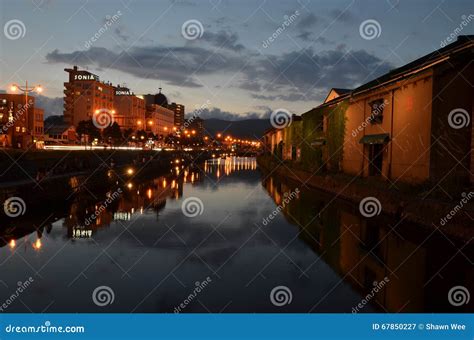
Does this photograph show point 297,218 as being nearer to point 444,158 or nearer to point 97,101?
point 444,158

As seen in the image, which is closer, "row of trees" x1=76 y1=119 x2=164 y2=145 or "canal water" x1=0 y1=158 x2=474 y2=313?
"canal water" x1=0 y1=158 x2=474 y2=313

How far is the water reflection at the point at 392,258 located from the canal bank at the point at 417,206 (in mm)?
385

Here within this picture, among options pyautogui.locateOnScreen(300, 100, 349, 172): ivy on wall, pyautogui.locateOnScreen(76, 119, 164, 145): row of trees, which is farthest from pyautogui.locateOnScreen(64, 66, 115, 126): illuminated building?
pyautogui.locateOnScreen(300, 100, 349, 172): ivy on wall

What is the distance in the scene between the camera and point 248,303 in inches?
335

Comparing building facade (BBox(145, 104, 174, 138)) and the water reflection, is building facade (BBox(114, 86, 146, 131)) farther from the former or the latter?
the water reflection

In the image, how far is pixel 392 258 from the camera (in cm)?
1181

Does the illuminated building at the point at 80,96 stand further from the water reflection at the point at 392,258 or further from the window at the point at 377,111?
the water reflection at the point at 392,258

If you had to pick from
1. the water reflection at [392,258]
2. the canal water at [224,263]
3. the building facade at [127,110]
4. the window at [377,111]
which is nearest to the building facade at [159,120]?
the building facade at [127,110]

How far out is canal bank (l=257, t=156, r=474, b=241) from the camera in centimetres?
1335

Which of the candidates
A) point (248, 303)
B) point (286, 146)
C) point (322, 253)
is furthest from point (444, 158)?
point (286, 146)

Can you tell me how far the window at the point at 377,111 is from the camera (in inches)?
1085

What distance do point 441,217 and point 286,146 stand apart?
4487cm

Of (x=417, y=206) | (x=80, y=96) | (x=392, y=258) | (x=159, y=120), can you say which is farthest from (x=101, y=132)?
(x=159, y=120)

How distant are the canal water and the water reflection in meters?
0.03
